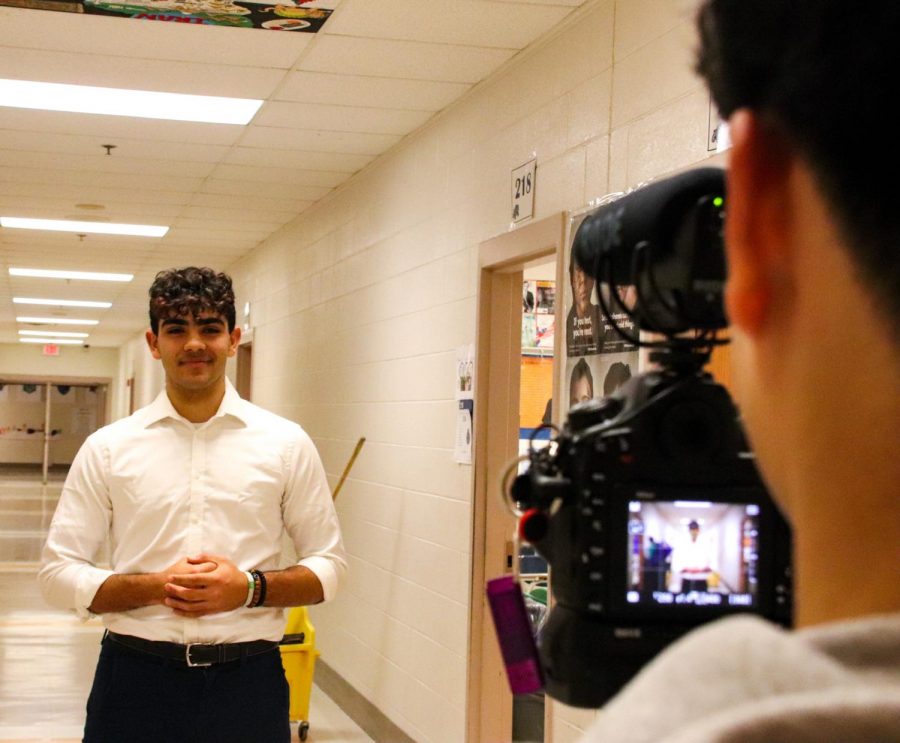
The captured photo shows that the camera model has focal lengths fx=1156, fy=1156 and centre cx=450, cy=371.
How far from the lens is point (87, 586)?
241 centimetres

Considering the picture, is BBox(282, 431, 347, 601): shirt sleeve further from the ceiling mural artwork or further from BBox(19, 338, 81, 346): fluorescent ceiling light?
BBox(19, 338, 81, 346): fluorescent ceiling light

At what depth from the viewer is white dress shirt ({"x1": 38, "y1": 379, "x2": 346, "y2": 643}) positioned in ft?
8.11

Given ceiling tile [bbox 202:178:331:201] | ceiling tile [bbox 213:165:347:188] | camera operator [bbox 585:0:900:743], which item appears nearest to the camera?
camera operator [bbox 585:0:900:743]

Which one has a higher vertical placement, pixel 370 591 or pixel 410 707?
pixel 370 591

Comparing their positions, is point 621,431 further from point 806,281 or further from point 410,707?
point 410,707

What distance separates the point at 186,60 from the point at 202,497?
97.7 inches

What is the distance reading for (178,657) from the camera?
7.91 ft

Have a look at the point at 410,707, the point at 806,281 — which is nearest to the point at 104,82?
the point at 410,707

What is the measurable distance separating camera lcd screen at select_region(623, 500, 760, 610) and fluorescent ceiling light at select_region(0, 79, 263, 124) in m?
4.42

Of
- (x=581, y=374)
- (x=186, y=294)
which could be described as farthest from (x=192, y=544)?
(x=581, y=374)

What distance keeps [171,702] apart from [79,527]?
431mm

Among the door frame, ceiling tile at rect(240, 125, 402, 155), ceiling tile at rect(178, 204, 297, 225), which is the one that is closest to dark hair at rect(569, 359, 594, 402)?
the door frame

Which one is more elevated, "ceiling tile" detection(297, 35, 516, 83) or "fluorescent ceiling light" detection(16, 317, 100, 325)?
"ceiling tile" detection(297, 35, 516, 83)

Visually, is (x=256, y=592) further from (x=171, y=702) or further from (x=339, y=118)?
(x=339, y=118)
